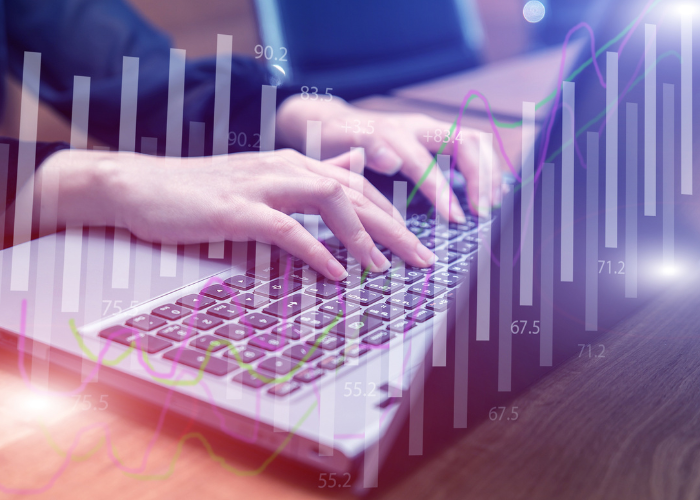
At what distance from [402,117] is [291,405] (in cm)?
48

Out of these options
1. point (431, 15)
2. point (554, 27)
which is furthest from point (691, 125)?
point (554, 27)

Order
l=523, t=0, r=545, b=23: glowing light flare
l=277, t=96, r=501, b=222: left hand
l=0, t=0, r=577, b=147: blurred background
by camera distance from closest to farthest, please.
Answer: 1. l=277, t=96, r=501, b=222: left hand
2. l=0, t=0, r=577, b=147: blurred background
3. l=523, t=0, r=545, b=23: glowing light flare

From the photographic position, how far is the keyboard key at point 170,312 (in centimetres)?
31

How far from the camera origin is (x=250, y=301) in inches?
13.3

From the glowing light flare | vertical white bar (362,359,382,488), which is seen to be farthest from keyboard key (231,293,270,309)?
the glowing light flare

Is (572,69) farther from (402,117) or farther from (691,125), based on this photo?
(402,117)

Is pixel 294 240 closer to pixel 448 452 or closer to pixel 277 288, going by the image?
pixel 277 288

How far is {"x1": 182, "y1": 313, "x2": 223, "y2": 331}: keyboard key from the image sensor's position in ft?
1.00

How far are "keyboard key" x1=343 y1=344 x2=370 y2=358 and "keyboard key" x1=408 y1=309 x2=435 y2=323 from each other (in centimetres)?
5

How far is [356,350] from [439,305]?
0.08 m

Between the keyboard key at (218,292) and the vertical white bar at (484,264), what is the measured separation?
0.15 meters

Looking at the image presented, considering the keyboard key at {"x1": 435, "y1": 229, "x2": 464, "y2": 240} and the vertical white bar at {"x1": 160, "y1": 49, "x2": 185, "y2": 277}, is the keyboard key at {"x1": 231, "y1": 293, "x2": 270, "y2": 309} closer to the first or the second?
the keyboard key at {"x1": 435, "y1": 229, "x2": 464, "y2": 240}

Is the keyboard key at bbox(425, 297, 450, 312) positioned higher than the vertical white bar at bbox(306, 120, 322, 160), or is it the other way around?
the vertical white bar at bbox(306, 120, 322, 160)

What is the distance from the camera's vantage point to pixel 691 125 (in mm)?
427
